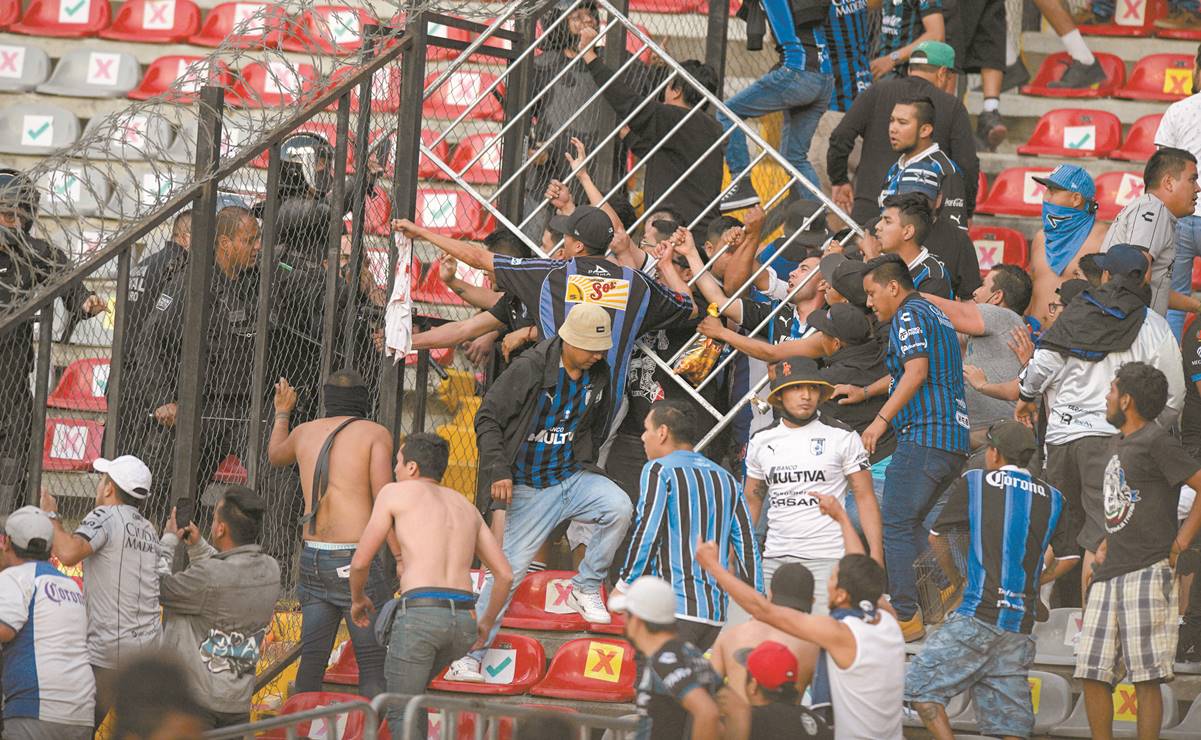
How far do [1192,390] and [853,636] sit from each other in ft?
12.2

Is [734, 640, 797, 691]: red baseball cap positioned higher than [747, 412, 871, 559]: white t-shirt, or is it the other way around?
[747, 412, 871, 559]: white t-shirt

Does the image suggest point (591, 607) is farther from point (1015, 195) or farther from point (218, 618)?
point (1015, 195)

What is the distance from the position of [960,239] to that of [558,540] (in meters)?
2.82

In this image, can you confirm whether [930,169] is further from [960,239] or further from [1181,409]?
[1181,409]

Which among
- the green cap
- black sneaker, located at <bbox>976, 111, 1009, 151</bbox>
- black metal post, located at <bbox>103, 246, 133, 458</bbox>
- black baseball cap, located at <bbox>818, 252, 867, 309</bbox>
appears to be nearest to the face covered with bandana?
the green cap

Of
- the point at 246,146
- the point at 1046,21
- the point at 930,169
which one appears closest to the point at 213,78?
the point at 246,146

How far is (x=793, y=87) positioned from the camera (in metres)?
11.0

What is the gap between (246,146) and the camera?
7734 mm

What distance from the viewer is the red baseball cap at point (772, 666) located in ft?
19.5

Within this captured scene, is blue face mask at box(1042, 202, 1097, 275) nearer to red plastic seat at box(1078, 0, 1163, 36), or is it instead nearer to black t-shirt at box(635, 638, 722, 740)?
red plastic seat at box(1078, 0, 1163, 36)

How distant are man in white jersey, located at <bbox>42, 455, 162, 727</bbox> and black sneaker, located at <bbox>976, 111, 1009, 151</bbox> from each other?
25.0 ft

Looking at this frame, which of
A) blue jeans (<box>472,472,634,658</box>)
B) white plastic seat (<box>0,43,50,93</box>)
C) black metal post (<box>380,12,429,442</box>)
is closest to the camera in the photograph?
blue jeans (<box>472,472,634,658</box>)

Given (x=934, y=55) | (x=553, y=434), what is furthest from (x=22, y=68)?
(x=553, y=434)

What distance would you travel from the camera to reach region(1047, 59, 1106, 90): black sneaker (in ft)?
43.6
